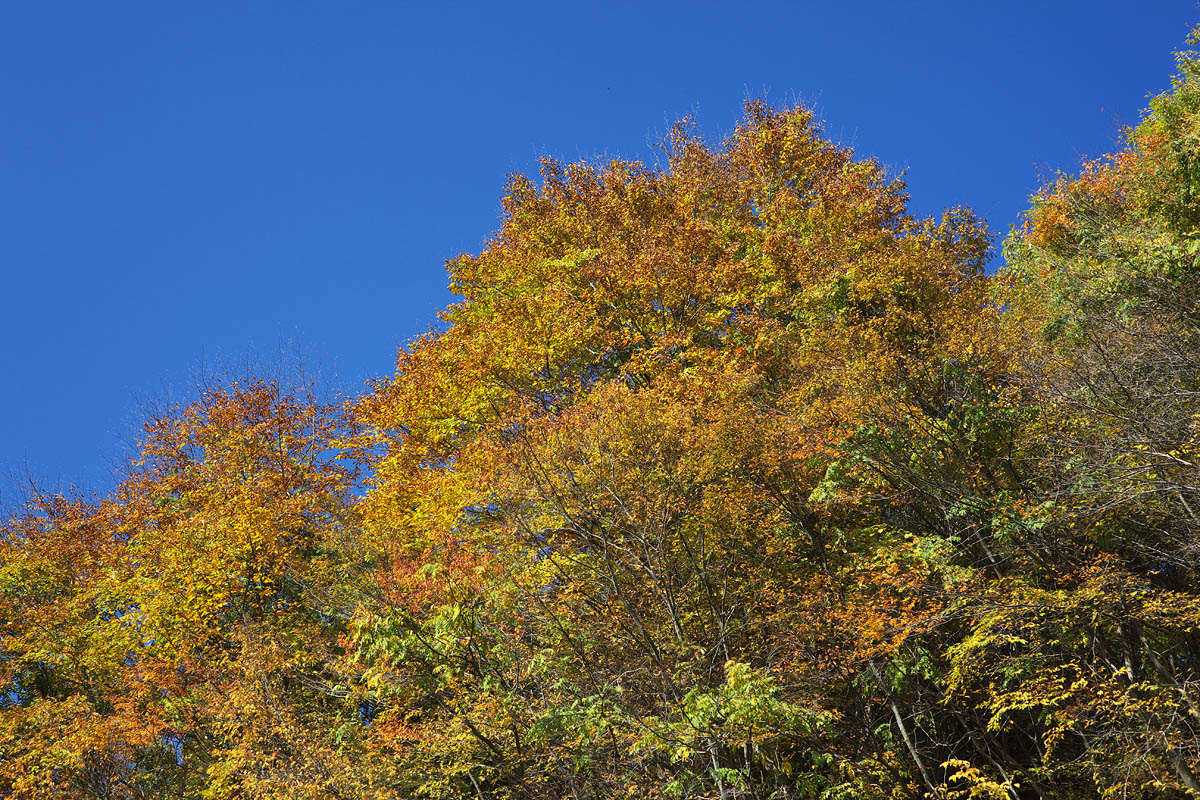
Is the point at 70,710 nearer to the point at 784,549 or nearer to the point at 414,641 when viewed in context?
the point at 414,641

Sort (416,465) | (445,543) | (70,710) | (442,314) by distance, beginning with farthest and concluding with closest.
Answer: (442,314) → (416,465) → (70,710) → (445,543)

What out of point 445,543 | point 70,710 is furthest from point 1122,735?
point 70,710

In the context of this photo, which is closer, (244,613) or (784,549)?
(784,549)

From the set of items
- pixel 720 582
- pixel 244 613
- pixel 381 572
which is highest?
pixel 244 613

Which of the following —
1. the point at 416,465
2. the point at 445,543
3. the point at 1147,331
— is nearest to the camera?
the point at 1147,331

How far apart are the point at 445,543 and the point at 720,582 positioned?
5283 mm

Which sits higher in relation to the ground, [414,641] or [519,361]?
[519,361]

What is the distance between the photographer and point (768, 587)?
1360cm

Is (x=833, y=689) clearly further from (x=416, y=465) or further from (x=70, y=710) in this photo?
(x=70, y=710)

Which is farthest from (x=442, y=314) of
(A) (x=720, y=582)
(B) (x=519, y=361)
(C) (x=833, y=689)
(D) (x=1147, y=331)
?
(D) (x=1147, y=331)

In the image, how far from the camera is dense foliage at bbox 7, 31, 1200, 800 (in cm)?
1157

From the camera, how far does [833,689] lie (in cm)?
1359

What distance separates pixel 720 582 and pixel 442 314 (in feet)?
54.5

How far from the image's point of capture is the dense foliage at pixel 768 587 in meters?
11.6
